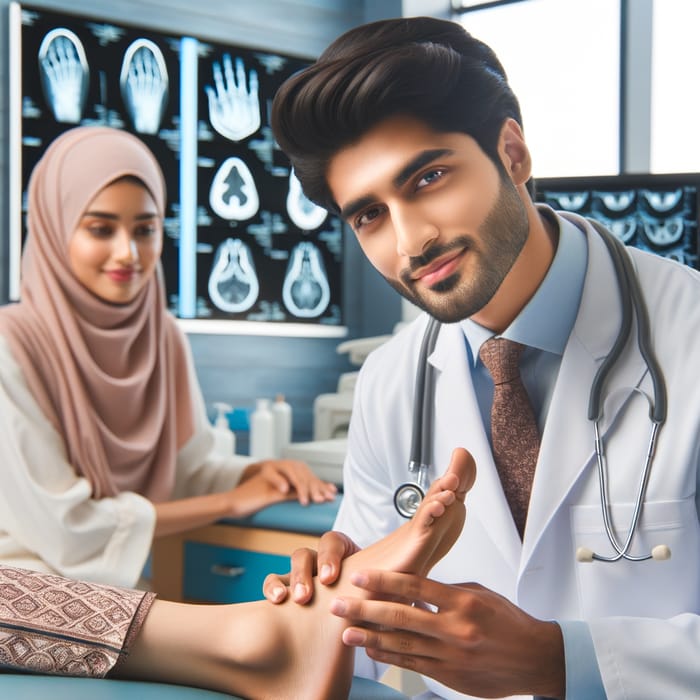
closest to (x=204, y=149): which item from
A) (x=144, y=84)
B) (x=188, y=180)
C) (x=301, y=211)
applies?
(x=188, y=180)

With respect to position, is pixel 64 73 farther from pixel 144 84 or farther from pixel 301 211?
pixel 301 211

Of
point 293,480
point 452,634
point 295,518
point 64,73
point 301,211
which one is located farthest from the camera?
point 301,211

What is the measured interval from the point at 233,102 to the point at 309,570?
6.12 feet

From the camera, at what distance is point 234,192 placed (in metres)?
2.61

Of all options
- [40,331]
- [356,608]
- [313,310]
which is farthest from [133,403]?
[356,608]

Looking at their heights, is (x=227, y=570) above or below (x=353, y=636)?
below

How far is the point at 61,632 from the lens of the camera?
0.92m

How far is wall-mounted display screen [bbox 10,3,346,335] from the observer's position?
2.30m

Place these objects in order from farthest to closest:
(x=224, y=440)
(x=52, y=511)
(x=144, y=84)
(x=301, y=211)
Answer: (x=301, y=211)
(x=144, y=84)
(x=224, y=440)
(x=52, y=511)

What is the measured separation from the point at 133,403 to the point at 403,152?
1044mm

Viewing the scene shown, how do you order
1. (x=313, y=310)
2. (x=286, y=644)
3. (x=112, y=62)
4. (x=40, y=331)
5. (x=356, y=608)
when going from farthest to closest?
1. (x=313, y=310)
2. (x=112, y=62)
3. (x=40, y=331)
4. (x=286, y=644)
5. (x=356, y=608)

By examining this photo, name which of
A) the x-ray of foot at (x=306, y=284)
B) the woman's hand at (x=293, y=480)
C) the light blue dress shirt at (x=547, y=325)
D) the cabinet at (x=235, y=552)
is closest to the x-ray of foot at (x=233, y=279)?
the x-ray of foot at (x=306, y=284)

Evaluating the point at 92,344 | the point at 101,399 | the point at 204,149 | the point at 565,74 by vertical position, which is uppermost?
the point at 565,74

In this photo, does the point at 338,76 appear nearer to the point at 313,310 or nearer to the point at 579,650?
the point at 579,650
